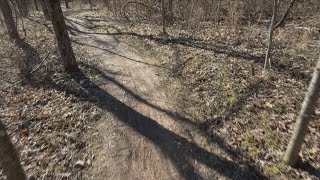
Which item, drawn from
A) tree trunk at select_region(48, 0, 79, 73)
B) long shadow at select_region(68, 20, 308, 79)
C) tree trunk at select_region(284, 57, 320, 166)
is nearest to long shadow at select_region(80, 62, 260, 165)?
tree trunk at select_region(284, 57, 320, 166)

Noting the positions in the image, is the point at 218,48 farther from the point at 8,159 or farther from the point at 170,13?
the point at 8,159

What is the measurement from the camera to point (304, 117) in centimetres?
348

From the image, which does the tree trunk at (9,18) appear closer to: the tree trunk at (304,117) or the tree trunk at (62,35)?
the tree trunk at (62,35)

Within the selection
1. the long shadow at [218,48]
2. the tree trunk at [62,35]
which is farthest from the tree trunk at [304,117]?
the tree trunk at [62,35]

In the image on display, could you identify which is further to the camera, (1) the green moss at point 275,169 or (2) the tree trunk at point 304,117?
(1) the green moss at point 275,169

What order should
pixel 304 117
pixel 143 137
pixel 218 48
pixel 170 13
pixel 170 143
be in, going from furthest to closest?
pixel 170 13
pixel 218 48
pixel 143 137
pixel 170 143
pixel 304 117

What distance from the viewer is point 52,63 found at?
8969mm

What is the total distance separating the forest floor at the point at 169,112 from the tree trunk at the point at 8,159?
1189 millimetres

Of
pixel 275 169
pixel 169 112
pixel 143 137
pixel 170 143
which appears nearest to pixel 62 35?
pixel 169 112

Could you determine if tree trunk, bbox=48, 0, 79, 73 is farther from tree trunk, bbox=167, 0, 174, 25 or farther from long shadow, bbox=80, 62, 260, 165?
tree trunk, bbox=167, 0, 174, 25

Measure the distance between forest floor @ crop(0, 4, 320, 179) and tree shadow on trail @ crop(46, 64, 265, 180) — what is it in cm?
2

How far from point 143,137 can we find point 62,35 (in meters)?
4.39

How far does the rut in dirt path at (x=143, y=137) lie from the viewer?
425 cm

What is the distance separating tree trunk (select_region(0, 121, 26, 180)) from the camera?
2877 millimetres
